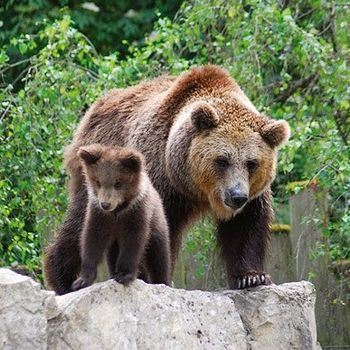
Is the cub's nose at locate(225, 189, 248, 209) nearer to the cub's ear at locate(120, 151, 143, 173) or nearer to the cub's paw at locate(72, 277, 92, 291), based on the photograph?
the cub's ear at locate(120, 151, 143, 173)

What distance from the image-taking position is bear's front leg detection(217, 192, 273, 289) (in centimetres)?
706

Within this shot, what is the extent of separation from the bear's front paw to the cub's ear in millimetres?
1405

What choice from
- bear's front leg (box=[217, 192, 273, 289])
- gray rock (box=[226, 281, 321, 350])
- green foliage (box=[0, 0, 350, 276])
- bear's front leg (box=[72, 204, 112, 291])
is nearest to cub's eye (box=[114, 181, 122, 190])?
bear's front leg (box=[72, 204, 112, 291])

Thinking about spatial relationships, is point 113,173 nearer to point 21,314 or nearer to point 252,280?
point 21,314

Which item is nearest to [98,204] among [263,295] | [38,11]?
[263,295]

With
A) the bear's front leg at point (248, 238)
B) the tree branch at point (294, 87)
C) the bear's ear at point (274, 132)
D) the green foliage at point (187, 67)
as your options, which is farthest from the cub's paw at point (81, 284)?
the tree branch at point (294, 87)

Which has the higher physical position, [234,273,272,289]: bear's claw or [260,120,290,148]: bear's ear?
[260,120,290,148]: bear's ear

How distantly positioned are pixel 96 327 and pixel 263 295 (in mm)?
1427

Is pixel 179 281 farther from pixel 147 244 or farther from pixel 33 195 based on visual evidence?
pixel 147 244

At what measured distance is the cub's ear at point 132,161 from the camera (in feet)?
18.6

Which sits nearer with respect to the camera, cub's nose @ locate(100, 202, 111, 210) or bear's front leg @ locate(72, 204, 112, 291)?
cub's nose @ locate(100, 202, 111, 210)

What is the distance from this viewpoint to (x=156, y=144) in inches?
289

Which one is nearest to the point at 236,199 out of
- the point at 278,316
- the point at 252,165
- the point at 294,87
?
the point at 252,165

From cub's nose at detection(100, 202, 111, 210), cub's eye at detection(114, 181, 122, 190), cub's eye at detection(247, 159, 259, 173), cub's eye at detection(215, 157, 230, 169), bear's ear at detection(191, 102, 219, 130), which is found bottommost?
cub's eye at detection(215, 157, 230, 169)
